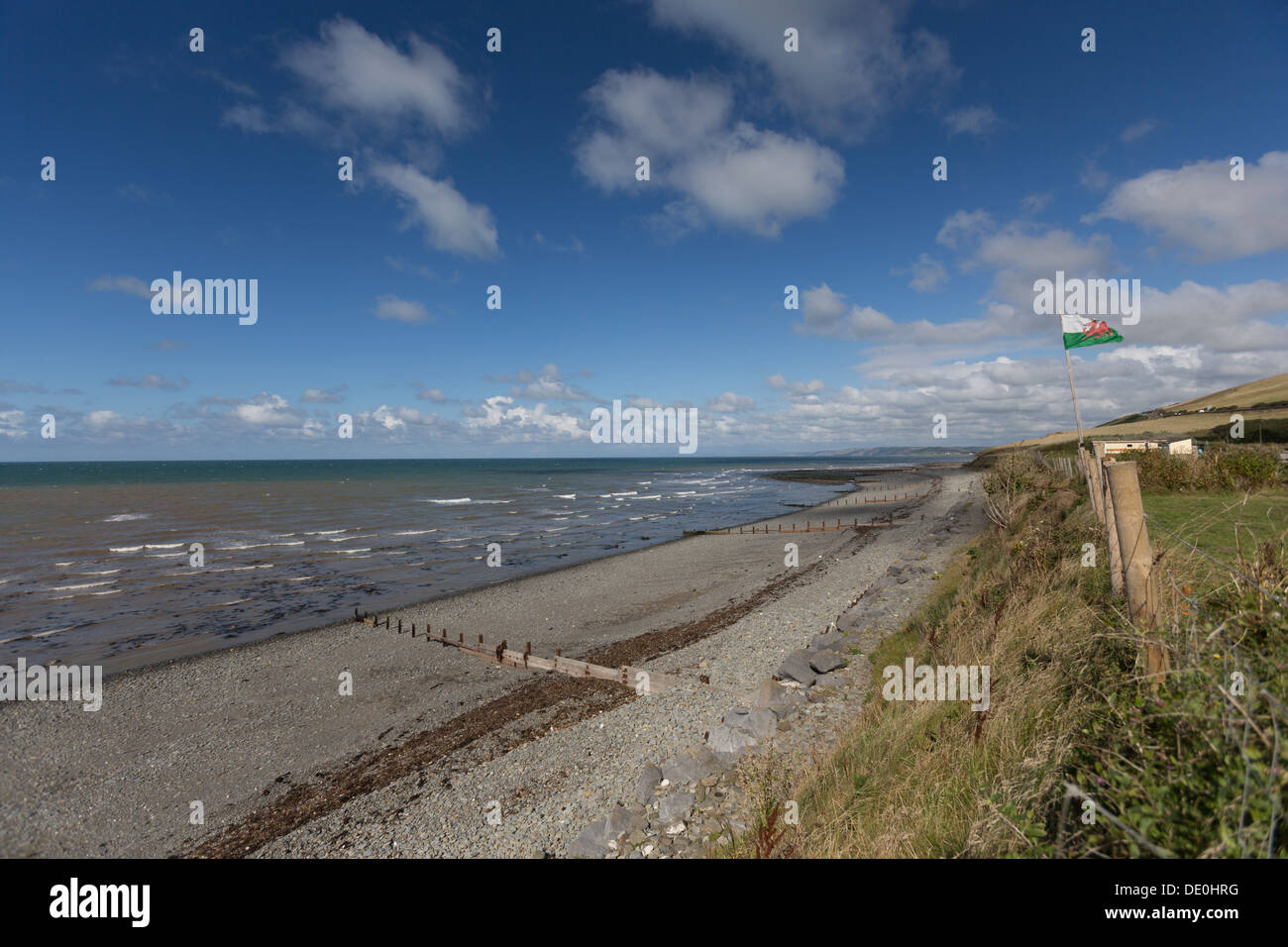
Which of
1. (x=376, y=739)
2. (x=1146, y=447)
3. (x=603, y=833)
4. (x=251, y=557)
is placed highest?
(x=1146, y=447)

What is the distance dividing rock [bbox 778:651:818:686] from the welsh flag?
36.1 feet

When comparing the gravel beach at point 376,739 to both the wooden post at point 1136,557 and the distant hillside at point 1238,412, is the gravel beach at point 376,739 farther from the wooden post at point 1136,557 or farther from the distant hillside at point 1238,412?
the distant hillside at point 1238,412

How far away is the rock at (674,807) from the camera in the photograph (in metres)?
6.49

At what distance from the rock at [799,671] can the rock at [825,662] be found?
0.16 meters

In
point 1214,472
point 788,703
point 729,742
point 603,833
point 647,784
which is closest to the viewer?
point 603,833

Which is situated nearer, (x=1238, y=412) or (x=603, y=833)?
(x=603, y=833)

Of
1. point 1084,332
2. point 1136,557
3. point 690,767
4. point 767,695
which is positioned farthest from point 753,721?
point 1084,332

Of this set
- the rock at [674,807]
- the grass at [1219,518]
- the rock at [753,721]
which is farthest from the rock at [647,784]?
the grass at [1219,518]

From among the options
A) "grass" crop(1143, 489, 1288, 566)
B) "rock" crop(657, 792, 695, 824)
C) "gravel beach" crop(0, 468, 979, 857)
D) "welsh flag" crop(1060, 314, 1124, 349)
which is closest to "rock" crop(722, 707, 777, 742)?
"gravel beach" crop(0, 468, 979, 857)

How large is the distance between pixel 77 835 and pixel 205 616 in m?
12.7

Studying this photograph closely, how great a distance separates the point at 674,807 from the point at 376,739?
7060mm

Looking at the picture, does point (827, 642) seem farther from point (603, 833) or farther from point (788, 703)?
point (603, 833)

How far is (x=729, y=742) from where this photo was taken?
26.2 feet
